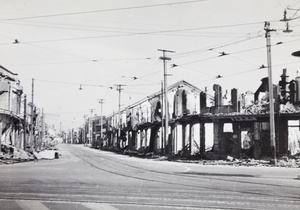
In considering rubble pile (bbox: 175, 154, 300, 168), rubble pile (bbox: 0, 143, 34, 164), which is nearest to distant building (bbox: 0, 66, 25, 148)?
rubble pile (bbox: 0, 143, 34, 164)

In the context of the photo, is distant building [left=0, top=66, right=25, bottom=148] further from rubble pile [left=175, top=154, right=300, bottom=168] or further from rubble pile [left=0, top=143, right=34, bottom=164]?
rubble pile [left=175, top=154, right=300, bottom=168]

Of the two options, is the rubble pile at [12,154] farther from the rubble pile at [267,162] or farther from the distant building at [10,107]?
the rubble pile at [267,162]

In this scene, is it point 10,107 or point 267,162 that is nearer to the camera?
point 267,162

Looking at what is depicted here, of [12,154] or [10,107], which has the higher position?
[10,107]

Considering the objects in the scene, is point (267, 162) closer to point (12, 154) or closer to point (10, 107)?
point (12, 154)

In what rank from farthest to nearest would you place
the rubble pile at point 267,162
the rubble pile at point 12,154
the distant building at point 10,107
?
the distant building at point 10,107, the rubble pile at point 12,154, the rubble pile at point 267,162

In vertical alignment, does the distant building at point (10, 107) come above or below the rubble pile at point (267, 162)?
above

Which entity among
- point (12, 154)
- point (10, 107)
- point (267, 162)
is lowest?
point (267, 162)

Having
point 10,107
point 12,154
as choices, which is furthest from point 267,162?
point 10,107

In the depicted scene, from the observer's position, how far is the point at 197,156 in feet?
115

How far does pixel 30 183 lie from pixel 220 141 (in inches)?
896

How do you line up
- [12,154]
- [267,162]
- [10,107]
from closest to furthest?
[267,162], [12,154], [10,107]

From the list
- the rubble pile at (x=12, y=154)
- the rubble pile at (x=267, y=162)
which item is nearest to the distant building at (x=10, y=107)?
the rubble pile at (x=12, y=154)

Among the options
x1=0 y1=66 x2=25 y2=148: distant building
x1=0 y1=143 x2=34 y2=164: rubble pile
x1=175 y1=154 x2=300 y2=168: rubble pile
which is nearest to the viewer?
x1=175 y1=154 x2=300 y2=168: rubble pile
